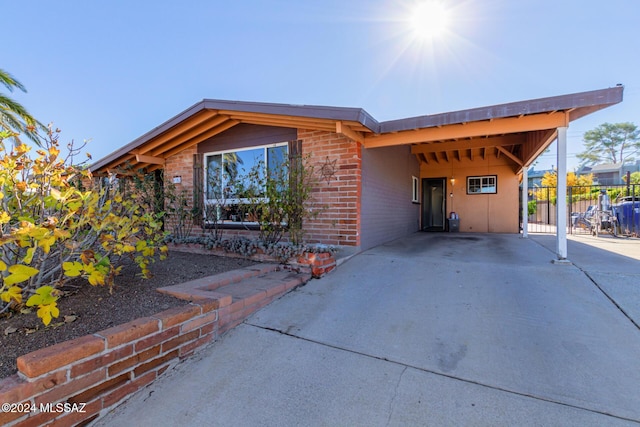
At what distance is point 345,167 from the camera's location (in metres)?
5.12

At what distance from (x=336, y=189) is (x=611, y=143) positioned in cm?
4635

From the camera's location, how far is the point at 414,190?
33.3ft

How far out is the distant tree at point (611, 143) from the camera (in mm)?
34625

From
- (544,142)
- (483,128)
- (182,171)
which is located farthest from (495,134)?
(182,171)

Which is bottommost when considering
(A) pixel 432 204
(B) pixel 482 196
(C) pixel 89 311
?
(C) pixel 89 311

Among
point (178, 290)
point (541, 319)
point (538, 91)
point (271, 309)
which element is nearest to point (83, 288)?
point (178, 290)

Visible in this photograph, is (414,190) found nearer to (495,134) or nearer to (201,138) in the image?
(495,134)

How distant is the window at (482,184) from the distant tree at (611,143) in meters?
37.4

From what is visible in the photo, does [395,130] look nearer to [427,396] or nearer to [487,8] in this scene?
[427,396]

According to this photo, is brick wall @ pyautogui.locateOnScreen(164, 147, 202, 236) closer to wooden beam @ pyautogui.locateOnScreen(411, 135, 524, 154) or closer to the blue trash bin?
wooden beam @ pyautogui.locateOnScreen(411, 135, 524, 154)

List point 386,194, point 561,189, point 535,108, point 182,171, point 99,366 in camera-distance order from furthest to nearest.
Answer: point 182,171, point 386,194, point 561,189, point 535,108, point 99,366

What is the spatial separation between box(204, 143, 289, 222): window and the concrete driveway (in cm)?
274

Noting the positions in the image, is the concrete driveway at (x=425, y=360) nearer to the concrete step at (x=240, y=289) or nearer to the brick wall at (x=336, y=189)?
the concrete step at (x=240, y=289)

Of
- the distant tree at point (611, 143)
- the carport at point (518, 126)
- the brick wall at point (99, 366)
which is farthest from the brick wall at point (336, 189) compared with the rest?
the distant tree at point (611, 143)
